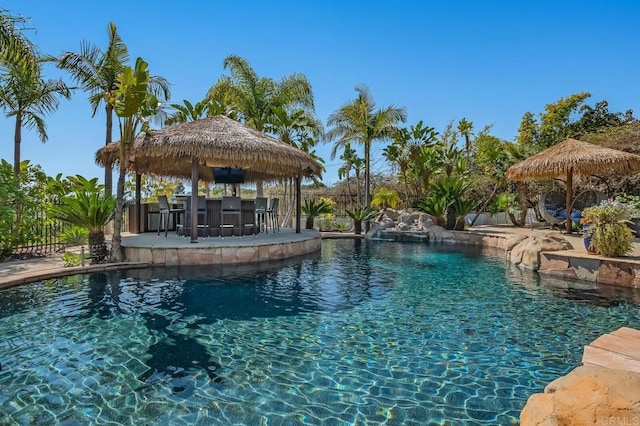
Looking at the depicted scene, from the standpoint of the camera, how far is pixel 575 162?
38.4 feet

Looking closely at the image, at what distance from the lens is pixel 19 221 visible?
28.5 ft

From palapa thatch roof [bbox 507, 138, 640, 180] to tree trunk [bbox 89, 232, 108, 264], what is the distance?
13.0 metres

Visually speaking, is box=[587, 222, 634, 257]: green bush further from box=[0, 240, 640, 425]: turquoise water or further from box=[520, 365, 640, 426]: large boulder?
box=[520, 365, 640, 426]: large boulder

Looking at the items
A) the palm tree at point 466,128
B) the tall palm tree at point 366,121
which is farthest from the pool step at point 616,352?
the palm tree at point 466,128

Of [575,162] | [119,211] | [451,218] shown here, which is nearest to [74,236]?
[119,211]

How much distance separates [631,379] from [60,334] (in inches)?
203

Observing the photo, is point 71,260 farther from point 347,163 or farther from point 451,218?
point 451,218

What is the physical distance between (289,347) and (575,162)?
11.7m

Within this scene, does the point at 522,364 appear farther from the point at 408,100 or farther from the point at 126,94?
the point at 408,100

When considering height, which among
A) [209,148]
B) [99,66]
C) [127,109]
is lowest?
[209,148]

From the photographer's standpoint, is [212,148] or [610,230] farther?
[212,148]

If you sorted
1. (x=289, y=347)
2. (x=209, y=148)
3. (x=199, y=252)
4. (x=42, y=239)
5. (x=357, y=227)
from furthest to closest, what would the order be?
(x=357, y=227) → (x=42, y=239) → (x=209, y=148) → (x=199, y=252) → (x=289, y=347)

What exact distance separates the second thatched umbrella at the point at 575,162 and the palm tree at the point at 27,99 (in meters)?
15.2

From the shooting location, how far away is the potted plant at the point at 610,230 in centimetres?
725
